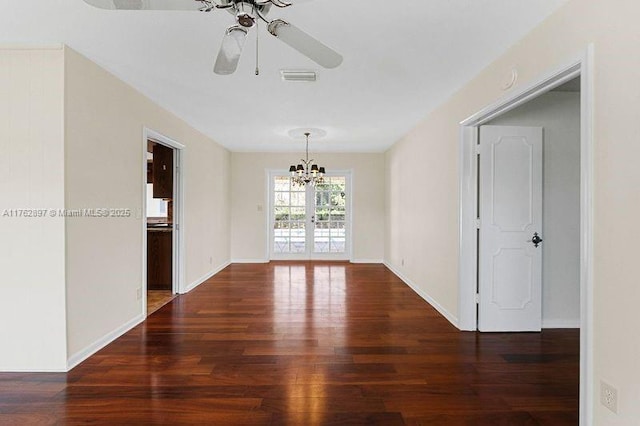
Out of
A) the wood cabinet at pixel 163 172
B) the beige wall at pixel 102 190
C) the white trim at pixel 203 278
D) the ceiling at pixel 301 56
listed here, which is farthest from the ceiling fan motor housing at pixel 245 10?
the white trim at pixel 203 278

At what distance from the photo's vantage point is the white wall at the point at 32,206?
2631 mm

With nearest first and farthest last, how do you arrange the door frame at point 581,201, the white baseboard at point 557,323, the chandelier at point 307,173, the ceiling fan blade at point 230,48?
the ceiling fan blade at point 230,48 < the door frame at point 581,201 < the white baseboard at point 557,323 < the chandelier at point 307,173

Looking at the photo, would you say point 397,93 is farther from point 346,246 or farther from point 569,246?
point 346,246

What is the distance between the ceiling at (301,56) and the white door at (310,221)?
11.7ft

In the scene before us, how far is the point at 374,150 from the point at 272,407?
19.8 feet

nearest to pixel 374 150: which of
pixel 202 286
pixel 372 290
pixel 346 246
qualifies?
pixel 346 246

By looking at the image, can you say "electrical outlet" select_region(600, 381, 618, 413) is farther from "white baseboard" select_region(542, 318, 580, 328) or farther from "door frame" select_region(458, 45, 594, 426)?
"white baseboard" select_region(542, 318, 580, 328)

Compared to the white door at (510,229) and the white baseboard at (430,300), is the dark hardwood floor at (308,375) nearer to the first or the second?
the white baseboard at (430,300)

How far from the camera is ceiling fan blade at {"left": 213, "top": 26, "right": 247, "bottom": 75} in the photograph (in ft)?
5.05

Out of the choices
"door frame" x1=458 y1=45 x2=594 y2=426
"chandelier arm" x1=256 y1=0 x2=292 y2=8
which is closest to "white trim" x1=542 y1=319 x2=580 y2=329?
"door frame" x1=458 y1=45 x2=594 y2=426

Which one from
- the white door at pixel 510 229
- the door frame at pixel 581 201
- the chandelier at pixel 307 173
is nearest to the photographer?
the door frame at pixel 581 201

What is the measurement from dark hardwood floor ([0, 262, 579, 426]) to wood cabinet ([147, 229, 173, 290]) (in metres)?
0.96

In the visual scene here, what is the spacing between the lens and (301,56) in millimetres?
2814

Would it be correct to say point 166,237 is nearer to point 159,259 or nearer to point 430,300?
point 159,259
